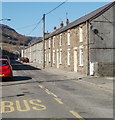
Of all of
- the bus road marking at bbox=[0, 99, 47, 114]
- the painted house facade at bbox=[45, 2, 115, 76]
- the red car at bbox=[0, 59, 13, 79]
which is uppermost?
the painted house facade at bbox=[45, 2, 115, 76]

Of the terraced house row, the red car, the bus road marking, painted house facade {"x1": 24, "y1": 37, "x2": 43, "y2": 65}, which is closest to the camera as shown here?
the bus road marking

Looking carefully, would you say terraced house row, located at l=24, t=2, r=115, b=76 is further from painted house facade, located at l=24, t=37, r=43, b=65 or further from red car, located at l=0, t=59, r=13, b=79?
painted house facade, located at l=24, t=37, r=43, b=65

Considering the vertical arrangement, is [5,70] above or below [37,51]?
below

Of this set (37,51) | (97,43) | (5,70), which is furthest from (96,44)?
(37,51)

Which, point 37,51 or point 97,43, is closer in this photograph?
point 97,43

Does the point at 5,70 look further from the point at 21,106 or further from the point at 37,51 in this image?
the point at 37,51

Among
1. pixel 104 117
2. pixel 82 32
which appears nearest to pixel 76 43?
pixel 82 32

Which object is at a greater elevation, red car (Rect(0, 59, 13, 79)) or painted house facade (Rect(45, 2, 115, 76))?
painted house facade (Rect(45, 2, 115, 76))

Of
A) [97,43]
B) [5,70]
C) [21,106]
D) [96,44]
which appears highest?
[97,43]

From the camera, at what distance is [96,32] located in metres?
23.1

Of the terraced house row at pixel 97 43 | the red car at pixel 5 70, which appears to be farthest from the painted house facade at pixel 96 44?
the red car at pixel 5 70

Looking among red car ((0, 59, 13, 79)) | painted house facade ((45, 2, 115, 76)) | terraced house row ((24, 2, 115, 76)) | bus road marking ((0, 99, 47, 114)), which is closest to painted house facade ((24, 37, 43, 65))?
painted house facade ((45, 2, 115, 76))

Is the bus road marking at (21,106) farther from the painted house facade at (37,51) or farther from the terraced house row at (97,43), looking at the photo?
the painted house facade at (37,51)

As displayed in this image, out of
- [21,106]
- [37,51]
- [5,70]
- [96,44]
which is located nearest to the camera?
[21,106]
